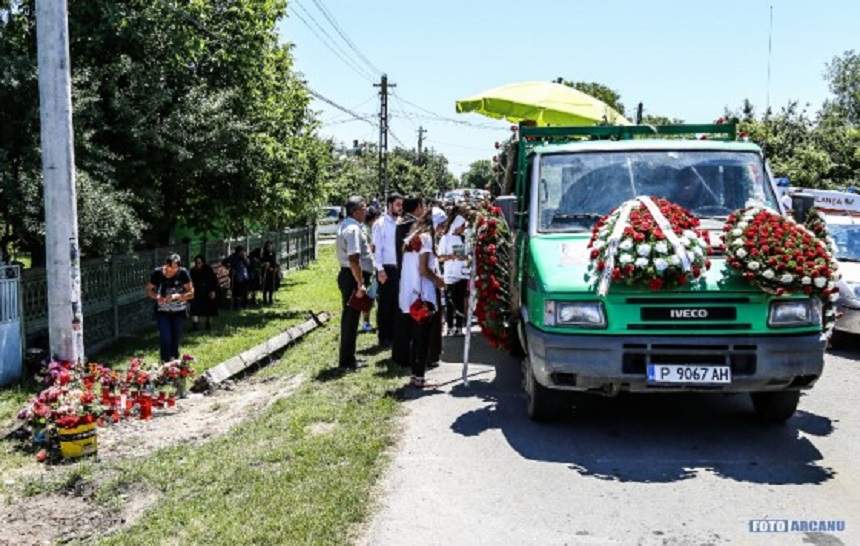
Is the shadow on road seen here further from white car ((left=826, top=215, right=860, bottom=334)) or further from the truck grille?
white car ((left=826, top=215, right=860, bottom=334))

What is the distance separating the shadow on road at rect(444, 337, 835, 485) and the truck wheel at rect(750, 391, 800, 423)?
92 millimetres

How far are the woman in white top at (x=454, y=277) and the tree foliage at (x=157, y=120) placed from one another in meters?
4.87

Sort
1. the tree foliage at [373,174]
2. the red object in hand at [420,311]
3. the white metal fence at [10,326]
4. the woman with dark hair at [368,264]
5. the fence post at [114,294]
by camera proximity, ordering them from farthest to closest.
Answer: the tree foliage at [373,174] → the fence post at [114,294] → the woman with dark hair at [368,264] → the white metal fence at [10,326] → the red object in hand at [420,311]

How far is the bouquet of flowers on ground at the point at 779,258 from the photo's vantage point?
586cm

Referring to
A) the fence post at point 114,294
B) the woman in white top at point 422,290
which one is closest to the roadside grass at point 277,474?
the woman in white top at point 422,290

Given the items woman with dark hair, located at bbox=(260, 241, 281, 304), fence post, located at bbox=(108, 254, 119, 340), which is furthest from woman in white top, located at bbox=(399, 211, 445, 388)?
woman with dark hair, located at bbox=(260, 241, 281, 304)

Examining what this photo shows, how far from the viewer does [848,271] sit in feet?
36.4

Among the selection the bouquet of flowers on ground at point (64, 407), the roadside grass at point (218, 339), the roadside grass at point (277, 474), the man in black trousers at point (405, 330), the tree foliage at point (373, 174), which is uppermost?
the tree foliage at point (373, 174)

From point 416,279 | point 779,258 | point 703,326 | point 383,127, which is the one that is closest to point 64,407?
point 416,279

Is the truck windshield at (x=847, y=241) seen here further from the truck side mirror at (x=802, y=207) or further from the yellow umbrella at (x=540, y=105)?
the truck side mirror at (x=802, y=207)

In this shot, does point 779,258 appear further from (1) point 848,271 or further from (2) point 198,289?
(2) point 198,289

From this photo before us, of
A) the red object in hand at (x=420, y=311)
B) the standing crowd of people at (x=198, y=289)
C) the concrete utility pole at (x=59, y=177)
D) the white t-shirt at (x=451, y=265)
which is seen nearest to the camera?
the red object in hand at (x=420, y=311)

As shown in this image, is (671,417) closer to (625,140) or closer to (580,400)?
(580,400)

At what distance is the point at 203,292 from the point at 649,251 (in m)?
11.2
